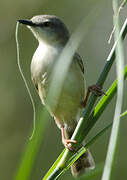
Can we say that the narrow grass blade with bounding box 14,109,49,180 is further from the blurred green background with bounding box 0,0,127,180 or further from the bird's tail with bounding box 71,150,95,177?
the blurred green background with bounding box 0,0,127,180

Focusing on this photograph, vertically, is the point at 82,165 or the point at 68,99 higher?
the point at 68,99

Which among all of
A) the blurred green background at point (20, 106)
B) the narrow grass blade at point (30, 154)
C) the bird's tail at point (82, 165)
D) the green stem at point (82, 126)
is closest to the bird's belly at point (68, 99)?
the bird's tail at point (82, 165)

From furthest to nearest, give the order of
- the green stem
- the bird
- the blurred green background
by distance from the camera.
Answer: the blurred green background → the bird → the green stem

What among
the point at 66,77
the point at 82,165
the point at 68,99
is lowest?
the point at 82,165

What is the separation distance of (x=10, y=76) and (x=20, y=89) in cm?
37

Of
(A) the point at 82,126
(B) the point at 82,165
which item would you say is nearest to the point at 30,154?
(A) the point at 82,126

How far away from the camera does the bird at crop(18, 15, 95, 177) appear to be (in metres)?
2.65

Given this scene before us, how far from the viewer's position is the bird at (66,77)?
2652mm

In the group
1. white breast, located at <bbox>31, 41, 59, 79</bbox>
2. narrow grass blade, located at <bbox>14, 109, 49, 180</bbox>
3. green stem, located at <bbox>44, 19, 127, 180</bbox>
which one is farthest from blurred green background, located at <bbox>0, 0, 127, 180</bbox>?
narrow grass blade, located at <bbox>14, 109, 49, 180</bbox>

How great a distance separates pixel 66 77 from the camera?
8.64 feet

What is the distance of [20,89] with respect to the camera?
6703 mm

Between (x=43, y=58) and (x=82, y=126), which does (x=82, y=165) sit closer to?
(x=43, y=58)

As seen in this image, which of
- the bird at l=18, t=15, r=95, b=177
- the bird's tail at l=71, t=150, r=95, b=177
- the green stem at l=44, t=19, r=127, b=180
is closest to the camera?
the green stem at l=44, t=19, r=127, b=180

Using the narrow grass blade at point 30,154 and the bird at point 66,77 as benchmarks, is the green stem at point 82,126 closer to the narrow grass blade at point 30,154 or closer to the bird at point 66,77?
the narrow grass blade at point 30,154
